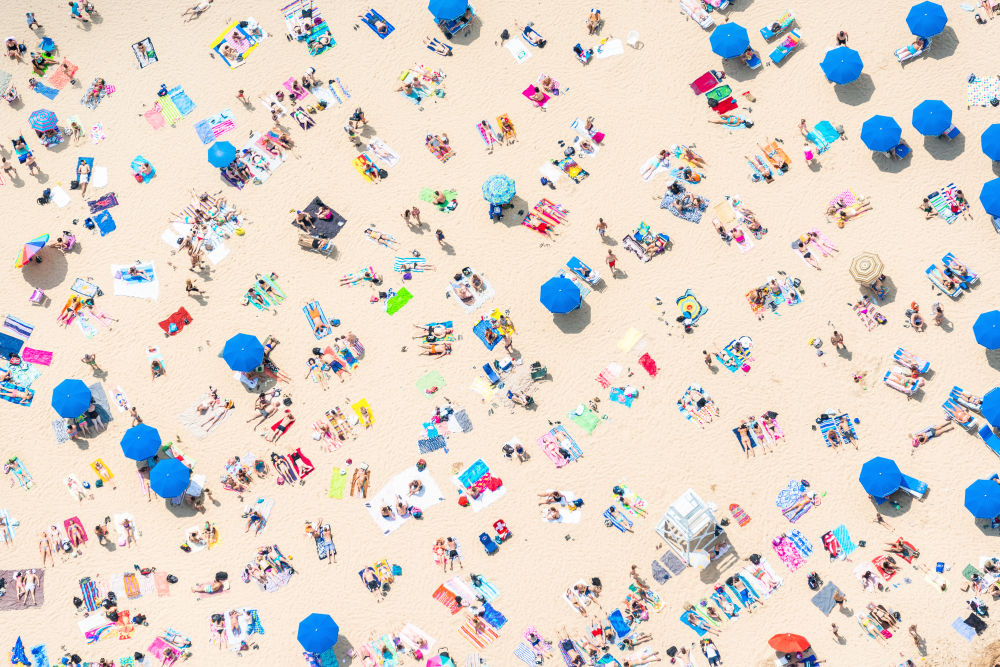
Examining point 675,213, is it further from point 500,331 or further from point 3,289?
point 3,289

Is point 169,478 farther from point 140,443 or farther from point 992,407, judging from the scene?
point 992,407

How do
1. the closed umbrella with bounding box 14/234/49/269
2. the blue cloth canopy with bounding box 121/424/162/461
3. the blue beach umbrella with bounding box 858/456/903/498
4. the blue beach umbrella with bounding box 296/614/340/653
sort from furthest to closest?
the closed umbrella with bounding box 14/234/49/269 → the blue cloth canopy with bounding box 121/424/162/461 → the blue beach umbrella with bounding box 296/614/340/653 → the blue beach umbrella with bounding box 858/456/903/498

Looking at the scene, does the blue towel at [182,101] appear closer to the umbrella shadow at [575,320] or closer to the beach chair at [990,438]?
the umbrella shadow at [575,320]

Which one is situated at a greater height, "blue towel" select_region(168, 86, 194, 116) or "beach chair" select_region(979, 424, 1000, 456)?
"blue towel" select_region(168, 86, 194, 116)

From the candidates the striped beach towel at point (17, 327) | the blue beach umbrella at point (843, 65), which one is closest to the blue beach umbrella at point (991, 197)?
the blue beach umbrella at point (843, 65)

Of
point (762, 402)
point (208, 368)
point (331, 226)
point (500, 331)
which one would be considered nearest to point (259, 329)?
point (208, 368)

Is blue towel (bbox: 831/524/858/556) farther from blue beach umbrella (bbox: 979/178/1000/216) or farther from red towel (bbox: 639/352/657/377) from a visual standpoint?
blue beach umbrella (bbox: 979/178/1000/216)

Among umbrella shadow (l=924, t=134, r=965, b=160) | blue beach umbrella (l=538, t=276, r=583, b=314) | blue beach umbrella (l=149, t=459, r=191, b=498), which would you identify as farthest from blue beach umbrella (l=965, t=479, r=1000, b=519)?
blue beach umbrella (l=149, t=459, r=191, b=498)
